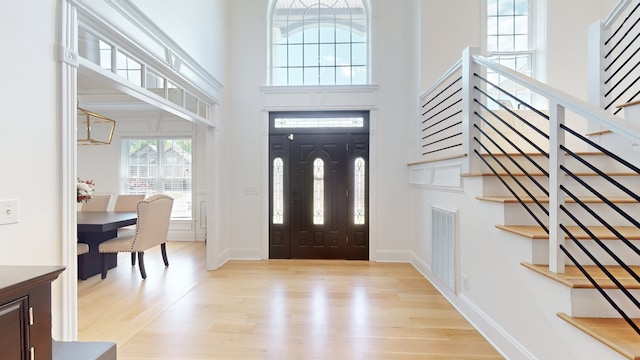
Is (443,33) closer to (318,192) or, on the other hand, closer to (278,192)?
(318,192)

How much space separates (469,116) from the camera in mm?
2572

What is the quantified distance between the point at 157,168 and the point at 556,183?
6736 mm

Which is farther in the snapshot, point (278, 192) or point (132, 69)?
point (278, 192)

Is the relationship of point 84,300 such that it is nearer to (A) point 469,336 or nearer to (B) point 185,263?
(B) point 185,263

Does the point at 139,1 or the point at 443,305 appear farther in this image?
the point at 443,305

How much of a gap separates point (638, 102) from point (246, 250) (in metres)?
4.55

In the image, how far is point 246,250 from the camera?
4570mm

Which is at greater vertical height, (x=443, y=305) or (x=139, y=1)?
(x=139, y=1)

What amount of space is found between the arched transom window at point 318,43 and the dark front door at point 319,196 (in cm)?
97

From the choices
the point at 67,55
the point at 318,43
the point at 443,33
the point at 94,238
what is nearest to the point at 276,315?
the point at 67,55

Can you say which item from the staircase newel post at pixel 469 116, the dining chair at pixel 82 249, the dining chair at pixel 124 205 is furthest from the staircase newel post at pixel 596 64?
the dining chair at pixel 124 205

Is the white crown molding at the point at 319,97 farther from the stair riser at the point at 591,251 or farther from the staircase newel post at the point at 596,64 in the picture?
the stair riser at the point at 591,251

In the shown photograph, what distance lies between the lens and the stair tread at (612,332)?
50.1 inches

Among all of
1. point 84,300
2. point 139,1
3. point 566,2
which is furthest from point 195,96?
point 566,2
